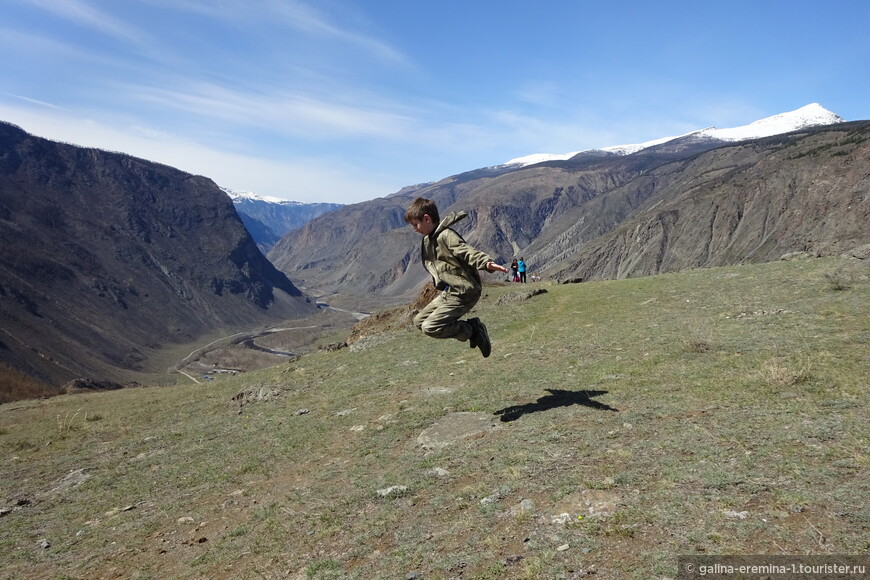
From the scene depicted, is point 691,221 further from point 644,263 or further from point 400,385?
point 400,385

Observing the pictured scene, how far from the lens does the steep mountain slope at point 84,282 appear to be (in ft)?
325

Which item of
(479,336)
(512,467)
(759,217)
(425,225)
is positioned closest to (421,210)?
(425,225)

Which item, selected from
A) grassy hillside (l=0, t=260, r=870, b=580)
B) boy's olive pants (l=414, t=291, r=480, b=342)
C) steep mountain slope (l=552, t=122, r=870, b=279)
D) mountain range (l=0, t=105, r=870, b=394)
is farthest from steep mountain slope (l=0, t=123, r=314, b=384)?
steep mountain slope (l=552, t=122, r=870, b=279)

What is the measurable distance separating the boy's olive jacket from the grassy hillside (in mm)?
2096

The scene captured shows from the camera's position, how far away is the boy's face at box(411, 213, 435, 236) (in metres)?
8.00

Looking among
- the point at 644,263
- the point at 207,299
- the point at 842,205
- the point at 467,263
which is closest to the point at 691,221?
the point at 644,263

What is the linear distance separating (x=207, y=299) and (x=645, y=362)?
187784 mm

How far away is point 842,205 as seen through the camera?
311 feet

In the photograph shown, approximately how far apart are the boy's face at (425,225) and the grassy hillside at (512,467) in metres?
3.00

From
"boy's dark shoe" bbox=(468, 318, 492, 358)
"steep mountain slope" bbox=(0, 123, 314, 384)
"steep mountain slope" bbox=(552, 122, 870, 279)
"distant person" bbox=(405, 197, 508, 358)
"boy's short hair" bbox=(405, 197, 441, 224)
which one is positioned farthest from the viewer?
"steep mountain slope" bbox=(0, 123, 314, 384)

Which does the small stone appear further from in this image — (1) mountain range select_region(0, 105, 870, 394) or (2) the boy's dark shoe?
(1) mountain range select_region(0, 105, 870, 394)

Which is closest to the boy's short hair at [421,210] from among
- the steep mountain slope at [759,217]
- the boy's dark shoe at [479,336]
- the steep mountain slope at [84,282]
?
the boy's dark shoe at [479,336]

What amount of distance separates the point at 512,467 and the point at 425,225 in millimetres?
3722

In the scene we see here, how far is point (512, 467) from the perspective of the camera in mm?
6035
